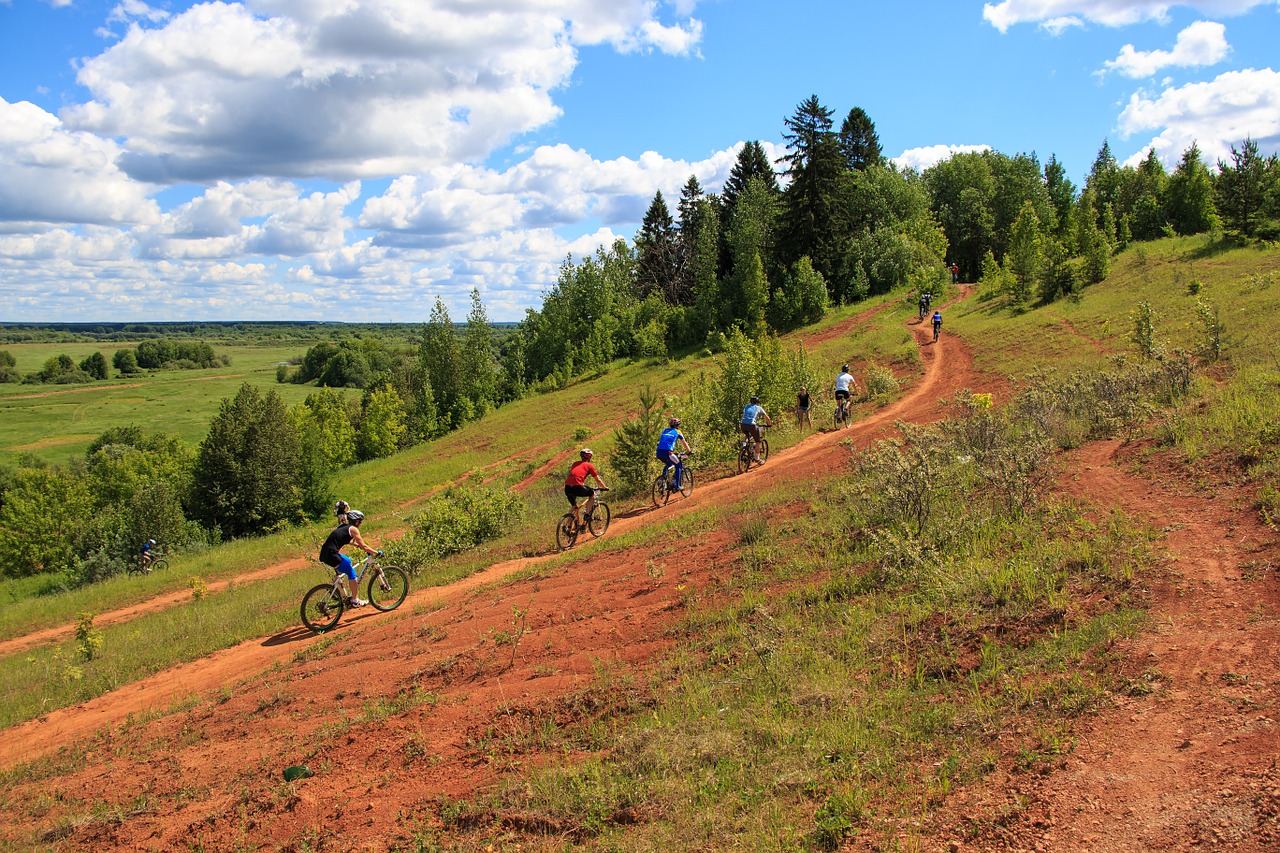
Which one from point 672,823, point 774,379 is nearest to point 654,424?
point 774,379

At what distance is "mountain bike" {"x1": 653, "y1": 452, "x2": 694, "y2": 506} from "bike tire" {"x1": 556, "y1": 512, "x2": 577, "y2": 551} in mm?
2975

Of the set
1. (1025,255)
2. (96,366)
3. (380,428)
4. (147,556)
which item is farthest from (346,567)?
(96,366)

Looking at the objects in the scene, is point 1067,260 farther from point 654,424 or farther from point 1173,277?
point 654,424

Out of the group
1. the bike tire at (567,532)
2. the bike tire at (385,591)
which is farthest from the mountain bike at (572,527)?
the bike tire at (385,591)

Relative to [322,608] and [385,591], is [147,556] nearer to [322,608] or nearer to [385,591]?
[322,608]

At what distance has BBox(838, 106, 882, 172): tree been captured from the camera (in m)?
70.0

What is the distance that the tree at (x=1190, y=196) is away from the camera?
45.1 metres

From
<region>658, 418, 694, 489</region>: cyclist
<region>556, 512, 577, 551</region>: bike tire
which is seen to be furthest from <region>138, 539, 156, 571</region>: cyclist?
<region>658, 418, 694, 489</region>: cyclist

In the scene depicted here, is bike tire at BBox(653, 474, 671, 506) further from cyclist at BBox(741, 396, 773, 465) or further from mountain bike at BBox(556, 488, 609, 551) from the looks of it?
cyclist at BBox(741, 396, 773, 465)

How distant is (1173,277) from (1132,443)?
25303 millimetres

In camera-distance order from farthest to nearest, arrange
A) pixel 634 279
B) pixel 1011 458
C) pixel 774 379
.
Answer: pixel 634 279
pixel 774 379
pixel 1011 458

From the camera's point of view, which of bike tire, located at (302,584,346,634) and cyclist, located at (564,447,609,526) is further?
cyclist, located at (564,447,609,526)

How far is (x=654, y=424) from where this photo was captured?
1981cm

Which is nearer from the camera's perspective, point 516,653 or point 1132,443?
point 516,653
